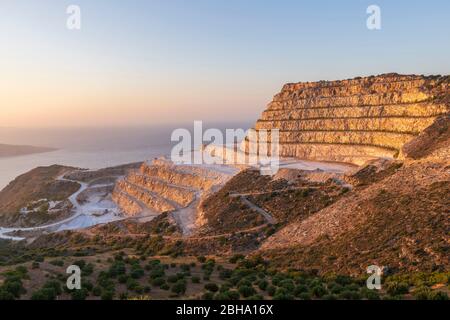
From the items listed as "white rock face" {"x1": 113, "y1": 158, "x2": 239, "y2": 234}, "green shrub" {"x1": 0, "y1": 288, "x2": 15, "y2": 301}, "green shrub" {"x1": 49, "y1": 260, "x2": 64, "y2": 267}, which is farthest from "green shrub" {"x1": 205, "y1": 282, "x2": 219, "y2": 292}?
"white rock face" {"x1": 113, "y1": 158, "x2": 239, "y2": 234}

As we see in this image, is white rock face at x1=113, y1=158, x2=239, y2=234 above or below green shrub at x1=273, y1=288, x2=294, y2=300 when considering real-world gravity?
above

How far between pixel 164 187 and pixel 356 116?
28728mm

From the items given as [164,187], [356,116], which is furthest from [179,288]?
[356,116]

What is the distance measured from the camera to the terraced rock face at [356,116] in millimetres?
45156

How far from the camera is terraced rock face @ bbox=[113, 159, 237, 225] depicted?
167 ft

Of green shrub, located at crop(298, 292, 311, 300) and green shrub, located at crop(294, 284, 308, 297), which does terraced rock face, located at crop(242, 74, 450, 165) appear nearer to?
green shrub, located at crop(294, 284, 308, 297)

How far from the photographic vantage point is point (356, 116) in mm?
53156

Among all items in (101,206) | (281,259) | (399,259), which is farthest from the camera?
(101,206)

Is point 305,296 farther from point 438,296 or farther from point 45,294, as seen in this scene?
point 45,294

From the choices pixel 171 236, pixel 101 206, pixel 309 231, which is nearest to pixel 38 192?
pixel 101 206

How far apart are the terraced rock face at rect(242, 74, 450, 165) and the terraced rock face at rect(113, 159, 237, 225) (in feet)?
39.2
